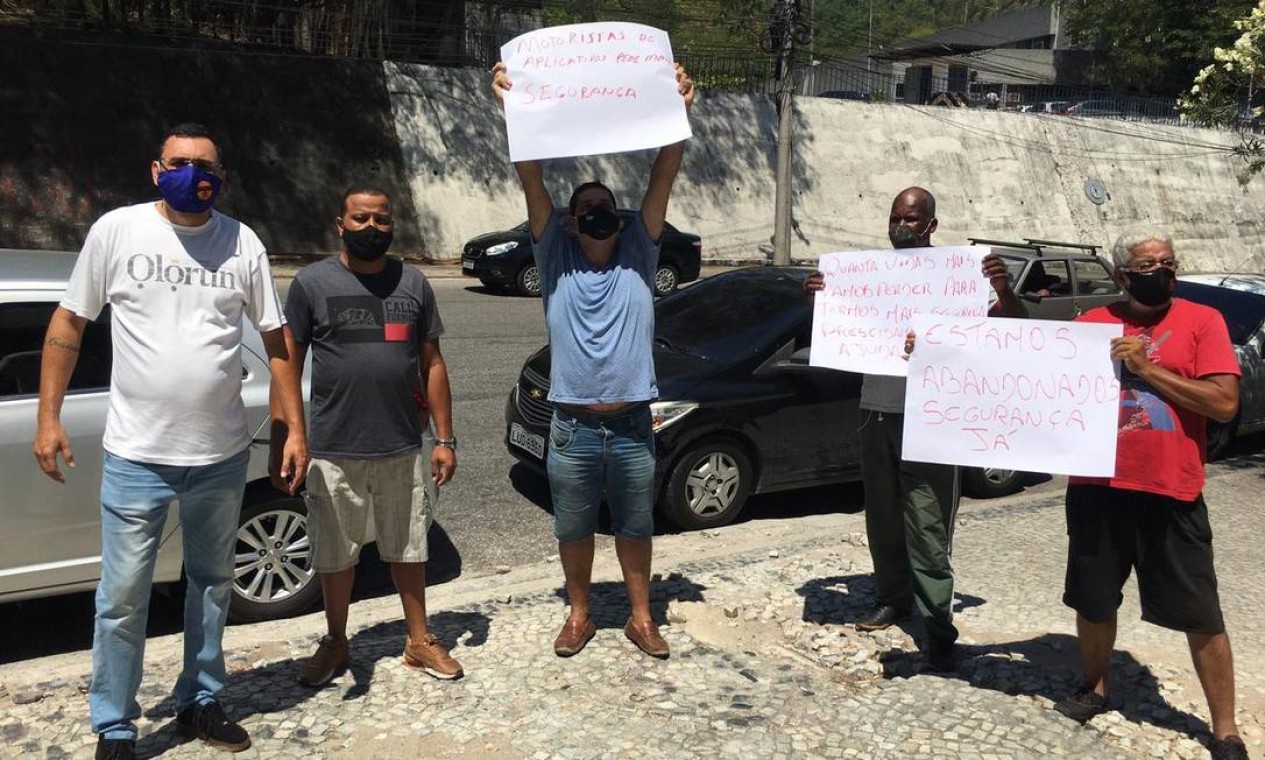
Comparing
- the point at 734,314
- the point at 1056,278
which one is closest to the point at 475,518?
the point at 734,314

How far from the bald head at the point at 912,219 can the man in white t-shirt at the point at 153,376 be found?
247 centimetres

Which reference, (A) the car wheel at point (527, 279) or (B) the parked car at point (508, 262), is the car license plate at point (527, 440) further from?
(A) the car wheel at point (527, 279)

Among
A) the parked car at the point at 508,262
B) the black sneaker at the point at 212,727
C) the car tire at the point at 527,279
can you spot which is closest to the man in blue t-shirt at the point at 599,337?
the black sneaker at the point at 212,727

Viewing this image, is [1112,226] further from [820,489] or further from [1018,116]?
[820,489]

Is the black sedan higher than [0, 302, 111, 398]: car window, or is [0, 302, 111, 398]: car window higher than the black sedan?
[0, 302, 111, 398]: car window

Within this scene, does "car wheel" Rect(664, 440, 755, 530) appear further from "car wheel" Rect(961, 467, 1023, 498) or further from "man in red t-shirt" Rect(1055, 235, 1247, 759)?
"man in red t-shirt" Rect(1055, 235, 1247, 759)

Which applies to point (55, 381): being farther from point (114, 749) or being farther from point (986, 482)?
point (986, 482)

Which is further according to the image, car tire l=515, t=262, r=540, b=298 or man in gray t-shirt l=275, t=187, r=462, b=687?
car tire l=515, t=262, r=540, b=298

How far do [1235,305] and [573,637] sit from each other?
7.23 metres

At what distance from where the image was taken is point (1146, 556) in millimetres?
3617

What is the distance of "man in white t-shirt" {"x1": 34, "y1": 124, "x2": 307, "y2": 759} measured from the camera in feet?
10.5

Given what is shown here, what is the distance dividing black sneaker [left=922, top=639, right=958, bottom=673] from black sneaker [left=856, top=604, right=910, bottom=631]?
15.4 inches

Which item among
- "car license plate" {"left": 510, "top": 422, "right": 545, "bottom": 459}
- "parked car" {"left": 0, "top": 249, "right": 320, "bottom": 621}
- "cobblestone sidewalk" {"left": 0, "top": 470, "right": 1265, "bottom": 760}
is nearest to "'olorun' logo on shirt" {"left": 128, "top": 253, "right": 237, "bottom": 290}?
"parked car" {"left": 0, "top": 249, "right": 320, "bottom": 621}

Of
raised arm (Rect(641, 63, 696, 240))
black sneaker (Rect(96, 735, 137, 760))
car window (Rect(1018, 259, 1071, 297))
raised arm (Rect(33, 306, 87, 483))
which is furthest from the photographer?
car window (Rect(1018, 259, 1071, 297))
